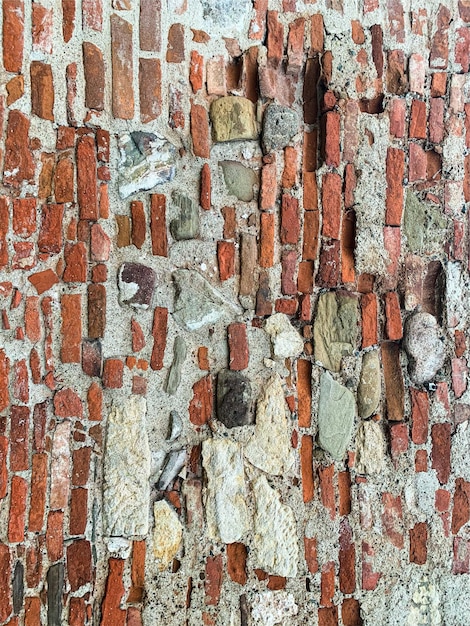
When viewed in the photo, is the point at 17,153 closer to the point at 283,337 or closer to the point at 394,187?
the point at 283,337

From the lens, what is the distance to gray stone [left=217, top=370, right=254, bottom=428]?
6.61 feet

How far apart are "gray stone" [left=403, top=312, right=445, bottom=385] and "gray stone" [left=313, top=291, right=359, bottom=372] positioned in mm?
192

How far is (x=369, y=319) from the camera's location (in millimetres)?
2137

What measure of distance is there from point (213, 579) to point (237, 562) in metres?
0.09

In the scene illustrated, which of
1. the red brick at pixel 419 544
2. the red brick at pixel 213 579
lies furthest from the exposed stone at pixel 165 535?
the red brick at pixel 419 544

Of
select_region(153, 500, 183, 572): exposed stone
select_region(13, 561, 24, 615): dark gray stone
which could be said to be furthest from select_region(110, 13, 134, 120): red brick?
select_region(13, 561, 24, 615): dark gray stone

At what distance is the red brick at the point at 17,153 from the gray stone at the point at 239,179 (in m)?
0.58

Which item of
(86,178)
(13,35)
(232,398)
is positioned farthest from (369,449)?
(13,35)

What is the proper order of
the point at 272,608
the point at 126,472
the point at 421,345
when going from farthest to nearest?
the point at 421,345
the point at 272,608
the point at 126,472

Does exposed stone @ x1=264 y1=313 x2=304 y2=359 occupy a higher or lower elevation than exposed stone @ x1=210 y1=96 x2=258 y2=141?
lower

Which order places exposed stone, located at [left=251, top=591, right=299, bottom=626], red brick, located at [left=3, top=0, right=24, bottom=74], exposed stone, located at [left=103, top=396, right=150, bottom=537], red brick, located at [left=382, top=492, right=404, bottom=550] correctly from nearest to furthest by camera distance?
red brick, located at [left=3, top=0, right=24, bottom=74] → exposed stone, located at [left=103, top=396, right=150, bottom=537] → exposed stone, located at [left=251, top=591, right=299, bottom=626] → red brick, located at [left=382, top=492, right=404, bottom=550]

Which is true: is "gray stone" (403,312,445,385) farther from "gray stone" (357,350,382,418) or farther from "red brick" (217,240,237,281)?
"red brick" (217,240,237,281)

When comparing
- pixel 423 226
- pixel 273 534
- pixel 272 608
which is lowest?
pixel 272 608

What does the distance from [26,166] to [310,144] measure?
0.89 metres
